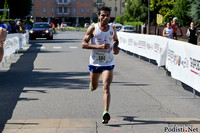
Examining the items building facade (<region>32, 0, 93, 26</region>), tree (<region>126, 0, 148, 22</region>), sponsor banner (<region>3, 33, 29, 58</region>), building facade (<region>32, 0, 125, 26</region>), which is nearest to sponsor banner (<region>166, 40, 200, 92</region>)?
sponsor banner (<region>3, 33, 29, 58</region>)

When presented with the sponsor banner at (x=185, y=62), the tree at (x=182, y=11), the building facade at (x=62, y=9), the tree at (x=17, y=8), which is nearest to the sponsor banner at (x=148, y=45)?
the sponsor banner at (x=185, y=62)

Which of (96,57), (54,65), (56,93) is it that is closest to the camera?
(96,57)

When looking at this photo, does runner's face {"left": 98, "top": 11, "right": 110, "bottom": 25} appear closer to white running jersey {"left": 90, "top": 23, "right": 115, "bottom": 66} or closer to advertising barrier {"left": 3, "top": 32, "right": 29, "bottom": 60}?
white running jersey {"left": 90, "top": 23, "right": 115, "bottom": 66}

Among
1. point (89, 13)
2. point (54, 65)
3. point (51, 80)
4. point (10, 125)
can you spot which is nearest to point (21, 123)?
point (10, 125)

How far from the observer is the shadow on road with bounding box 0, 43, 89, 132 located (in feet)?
→ 30.0

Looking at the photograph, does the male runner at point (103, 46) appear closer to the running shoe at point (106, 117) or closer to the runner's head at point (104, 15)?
the runner's head at point (104, 15)

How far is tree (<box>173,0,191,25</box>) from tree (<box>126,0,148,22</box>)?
117ft

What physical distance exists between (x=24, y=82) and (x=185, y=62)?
4384 mm

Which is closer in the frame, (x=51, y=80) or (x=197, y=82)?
(x=197, y=82)

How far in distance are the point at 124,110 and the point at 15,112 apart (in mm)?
1940

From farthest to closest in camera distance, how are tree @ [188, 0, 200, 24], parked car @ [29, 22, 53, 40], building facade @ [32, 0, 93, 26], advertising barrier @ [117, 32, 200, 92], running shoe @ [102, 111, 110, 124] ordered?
1. building facade @ [32, 0, 93, 26]
2. parked car @ [29, 22, 53, 40]
3. tree @ [188, 0, 200, 24]
4. advertising barrier @ [117, 32, 200, 92]
5. running shoe @ [102, 111, 110, 124]

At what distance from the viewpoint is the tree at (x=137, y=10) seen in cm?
8431

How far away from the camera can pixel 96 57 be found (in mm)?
7453

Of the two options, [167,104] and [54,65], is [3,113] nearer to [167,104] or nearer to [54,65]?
[167,104]
